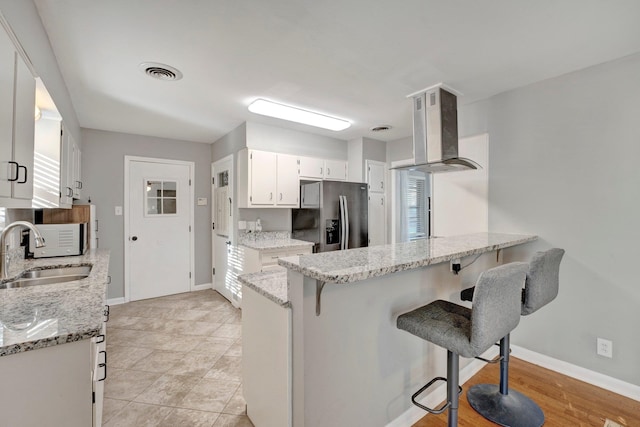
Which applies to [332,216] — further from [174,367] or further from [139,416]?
[139,416]

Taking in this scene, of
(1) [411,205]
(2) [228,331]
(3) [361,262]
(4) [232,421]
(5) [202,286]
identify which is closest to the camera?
(3) [361,262]

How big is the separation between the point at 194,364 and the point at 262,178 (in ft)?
6.96

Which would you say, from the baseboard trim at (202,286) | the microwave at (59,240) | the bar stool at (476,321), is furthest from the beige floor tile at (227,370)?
the baseboard trim at (202,286)

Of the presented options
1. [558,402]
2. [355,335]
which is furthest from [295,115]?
[558,402]

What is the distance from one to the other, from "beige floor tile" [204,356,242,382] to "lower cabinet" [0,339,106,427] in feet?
4.52

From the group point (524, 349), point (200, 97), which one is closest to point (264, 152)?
point (200, 97)

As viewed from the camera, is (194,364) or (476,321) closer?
(476,321)

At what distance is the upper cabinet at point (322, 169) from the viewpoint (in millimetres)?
3986

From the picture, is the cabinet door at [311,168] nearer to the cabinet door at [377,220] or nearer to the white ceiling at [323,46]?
the cabinet door at [377,220]

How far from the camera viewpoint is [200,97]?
9.32 ft

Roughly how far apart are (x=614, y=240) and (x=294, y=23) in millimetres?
2747

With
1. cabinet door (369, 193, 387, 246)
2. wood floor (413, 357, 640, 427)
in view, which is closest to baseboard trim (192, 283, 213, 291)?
cabinet door (369, 193, 387, 246)

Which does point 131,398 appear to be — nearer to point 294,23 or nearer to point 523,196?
point 294,23

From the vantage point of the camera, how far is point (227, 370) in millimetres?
2410
